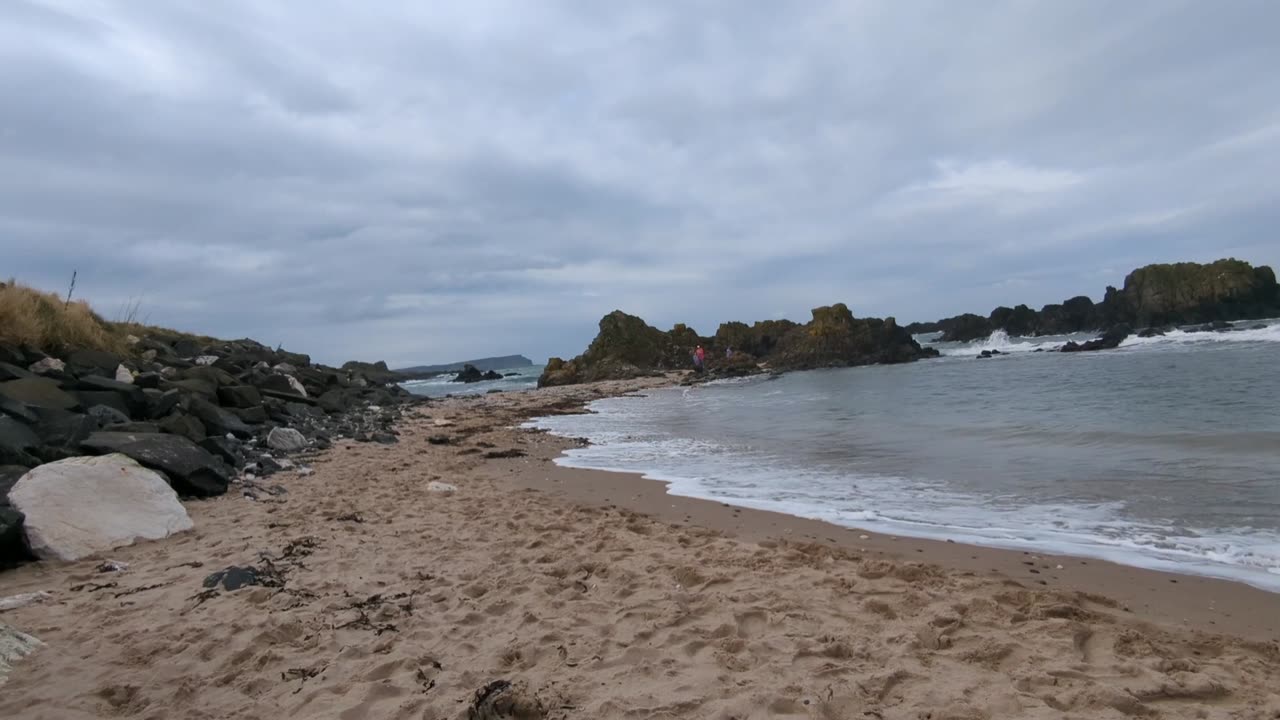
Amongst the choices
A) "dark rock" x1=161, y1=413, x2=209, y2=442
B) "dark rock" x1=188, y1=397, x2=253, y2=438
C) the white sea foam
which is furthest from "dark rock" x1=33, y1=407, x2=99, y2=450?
the white sea foam

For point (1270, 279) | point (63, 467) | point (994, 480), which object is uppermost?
point (1270, 279)

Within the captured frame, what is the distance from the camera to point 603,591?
13.9ft

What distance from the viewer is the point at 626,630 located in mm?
3602

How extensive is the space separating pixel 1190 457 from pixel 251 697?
10.6 meters

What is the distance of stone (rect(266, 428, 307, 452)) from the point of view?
9953mm

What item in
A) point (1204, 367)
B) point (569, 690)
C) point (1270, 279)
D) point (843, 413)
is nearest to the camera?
point (569, 690)

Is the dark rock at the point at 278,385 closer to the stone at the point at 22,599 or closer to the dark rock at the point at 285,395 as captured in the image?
the dark rock at the point at 285,395

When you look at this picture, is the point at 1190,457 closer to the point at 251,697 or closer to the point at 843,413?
the point at 843,413

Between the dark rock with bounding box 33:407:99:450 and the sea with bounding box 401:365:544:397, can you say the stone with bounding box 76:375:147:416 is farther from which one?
the sea with bounding box 401:365:544:397

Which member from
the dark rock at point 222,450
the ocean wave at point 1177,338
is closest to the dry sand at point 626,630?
the dark rock at point 222,450

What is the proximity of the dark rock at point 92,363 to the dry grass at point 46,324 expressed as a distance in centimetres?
47

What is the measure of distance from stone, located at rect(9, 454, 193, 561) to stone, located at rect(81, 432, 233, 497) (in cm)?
52

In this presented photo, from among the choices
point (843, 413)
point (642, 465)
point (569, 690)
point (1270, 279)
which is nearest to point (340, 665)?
point (569, 690)

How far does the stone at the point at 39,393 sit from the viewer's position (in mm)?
6938
